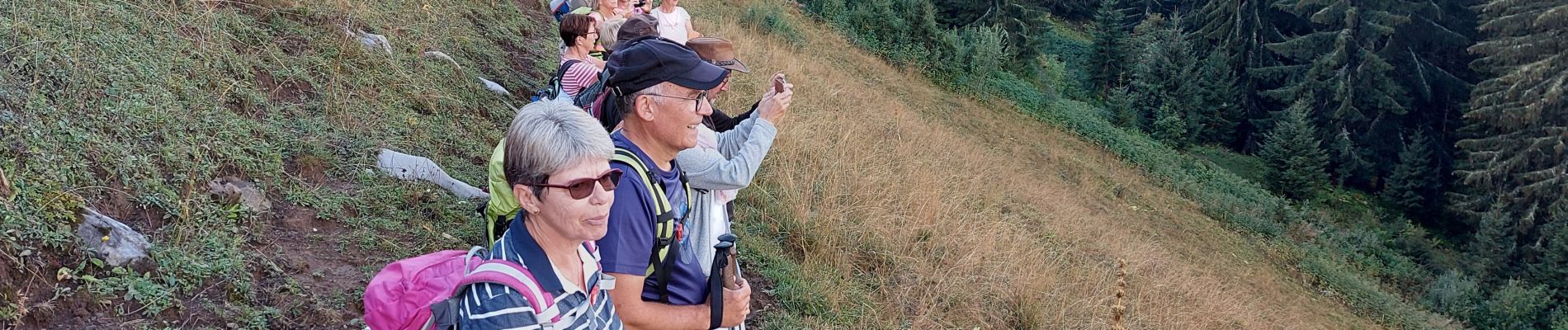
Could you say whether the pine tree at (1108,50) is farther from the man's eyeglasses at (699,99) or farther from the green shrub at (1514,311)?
the man's eyeglasses at (699,99)

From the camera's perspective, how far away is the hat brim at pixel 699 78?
253 centimetres

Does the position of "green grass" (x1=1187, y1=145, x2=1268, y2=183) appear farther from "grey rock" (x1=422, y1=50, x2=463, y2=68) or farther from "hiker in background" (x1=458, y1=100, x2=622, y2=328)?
"hiker in background" (x1=458, y1=100, x2=622, y2=328)

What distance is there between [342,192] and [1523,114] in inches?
1072

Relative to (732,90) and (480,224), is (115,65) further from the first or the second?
(732,90)

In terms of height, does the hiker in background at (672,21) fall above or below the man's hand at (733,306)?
below

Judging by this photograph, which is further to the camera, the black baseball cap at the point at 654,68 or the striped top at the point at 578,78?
the striped top at the point at 578,78

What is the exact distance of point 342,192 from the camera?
14.4 ft

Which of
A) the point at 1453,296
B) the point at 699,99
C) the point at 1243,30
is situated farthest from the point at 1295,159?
the point at 699,99

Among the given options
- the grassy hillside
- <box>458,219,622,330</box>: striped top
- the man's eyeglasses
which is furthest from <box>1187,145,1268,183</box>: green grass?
<box>458,219,622,330</box>: striped top

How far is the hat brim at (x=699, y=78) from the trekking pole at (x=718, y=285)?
420 mm

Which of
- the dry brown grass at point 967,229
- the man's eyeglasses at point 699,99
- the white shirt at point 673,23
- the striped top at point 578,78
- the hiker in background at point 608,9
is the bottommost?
the dry brown grass at point 967,229

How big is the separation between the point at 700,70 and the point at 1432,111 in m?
34.3

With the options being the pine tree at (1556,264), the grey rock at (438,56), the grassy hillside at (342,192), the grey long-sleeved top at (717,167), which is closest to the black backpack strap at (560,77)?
the grassy hillside at (342,192)

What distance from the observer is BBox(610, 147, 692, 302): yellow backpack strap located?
2.23 m
